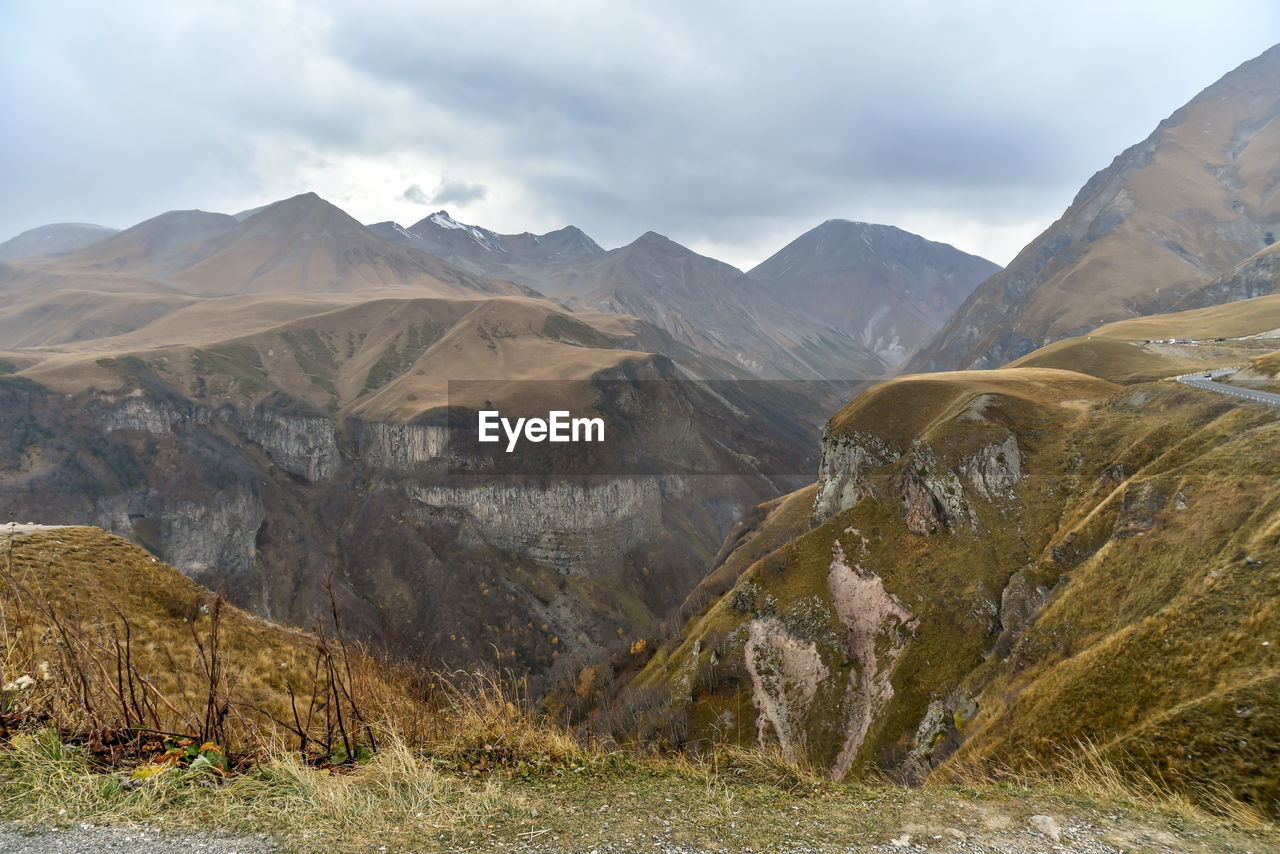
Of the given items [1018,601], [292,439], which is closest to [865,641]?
[1018,601]

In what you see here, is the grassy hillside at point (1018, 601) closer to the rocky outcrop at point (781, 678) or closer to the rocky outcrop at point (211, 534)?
the rocky outcrop at point (781, 678)

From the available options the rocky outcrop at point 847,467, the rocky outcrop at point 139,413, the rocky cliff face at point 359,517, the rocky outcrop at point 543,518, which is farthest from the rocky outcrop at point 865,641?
→ the rocky outcrop at point 139,413

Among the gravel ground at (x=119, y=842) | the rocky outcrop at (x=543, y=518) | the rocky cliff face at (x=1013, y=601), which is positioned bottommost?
the rocky outcrop at (x=543, y=518)

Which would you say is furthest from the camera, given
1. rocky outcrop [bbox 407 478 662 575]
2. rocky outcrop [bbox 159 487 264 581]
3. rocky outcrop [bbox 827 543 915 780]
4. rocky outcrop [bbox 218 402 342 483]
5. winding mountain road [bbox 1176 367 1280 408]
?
rocky outcrop [bbox 218 402 342 483]

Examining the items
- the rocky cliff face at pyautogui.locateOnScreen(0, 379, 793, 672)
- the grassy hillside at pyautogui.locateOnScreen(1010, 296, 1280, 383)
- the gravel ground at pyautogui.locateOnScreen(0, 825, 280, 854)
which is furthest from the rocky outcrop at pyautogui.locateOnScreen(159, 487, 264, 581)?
the grassy hillside at pyautogui.locateOnScreen(1010, 296, 1280, 383)

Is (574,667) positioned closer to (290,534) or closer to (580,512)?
(580,512)

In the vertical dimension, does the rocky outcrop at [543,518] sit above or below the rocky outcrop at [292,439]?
below

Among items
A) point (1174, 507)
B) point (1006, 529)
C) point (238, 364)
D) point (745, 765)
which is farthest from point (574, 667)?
point (238, 364)

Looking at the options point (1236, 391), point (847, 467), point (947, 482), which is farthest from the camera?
point (847, 467)

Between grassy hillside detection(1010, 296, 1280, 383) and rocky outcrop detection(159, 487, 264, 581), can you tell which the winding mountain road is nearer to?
grassy hillside detection(1010, 296, 1280, 383)

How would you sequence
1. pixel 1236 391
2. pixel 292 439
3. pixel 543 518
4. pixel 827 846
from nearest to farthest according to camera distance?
1. pixel 827 846
2. pixel 1236 391
3. pixel 543 518
4. pixel 292 439

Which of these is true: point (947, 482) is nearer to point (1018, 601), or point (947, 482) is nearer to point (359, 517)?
point (1018, 601)
